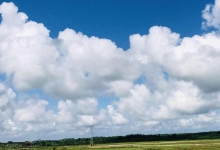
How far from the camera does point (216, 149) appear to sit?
91.4 m

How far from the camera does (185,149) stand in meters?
95.9

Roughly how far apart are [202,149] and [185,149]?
5.20 m

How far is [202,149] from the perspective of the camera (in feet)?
309

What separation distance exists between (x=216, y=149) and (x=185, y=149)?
Answer: 9499 mm

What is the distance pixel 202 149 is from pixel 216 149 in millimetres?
4487
